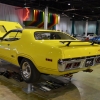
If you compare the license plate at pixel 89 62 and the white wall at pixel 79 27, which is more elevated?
the white wall at pixel 79 27

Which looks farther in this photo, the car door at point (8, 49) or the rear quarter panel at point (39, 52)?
the car door at point (8, 49)

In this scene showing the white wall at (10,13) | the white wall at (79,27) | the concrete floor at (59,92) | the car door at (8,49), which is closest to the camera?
the concrete floor at (59,92)

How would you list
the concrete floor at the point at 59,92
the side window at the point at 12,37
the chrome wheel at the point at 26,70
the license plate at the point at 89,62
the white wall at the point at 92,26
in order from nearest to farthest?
the concrete floor at the point at 59,92, the license plate at the point at 89,62, the chrome wheel at the point at 26,70, the side window at the point at 12,37, the white wall at the point at 92,26

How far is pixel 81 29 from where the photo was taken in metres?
37.7

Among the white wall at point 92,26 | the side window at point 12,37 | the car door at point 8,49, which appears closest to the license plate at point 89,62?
the car door at point 8,49

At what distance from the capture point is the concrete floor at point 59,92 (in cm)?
349

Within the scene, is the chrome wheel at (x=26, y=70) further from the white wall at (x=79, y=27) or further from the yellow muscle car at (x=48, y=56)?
the white wall at (x=79, y=27)

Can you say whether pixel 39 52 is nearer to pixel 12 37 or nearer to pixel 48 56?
pixel 48 56

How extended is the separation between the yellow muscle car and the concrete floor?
0.39 meters

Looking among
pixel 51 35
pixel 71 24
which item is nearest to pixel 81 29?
pixel 71 24

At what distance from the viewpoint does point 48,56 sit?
3.35m

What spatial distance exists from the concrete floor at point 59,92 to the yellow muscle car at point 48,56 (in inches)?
15.2

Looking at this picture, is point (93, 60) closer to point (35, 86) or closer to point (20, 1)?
point (35, 86)

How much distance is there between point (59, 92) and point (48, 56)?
1019 mm
